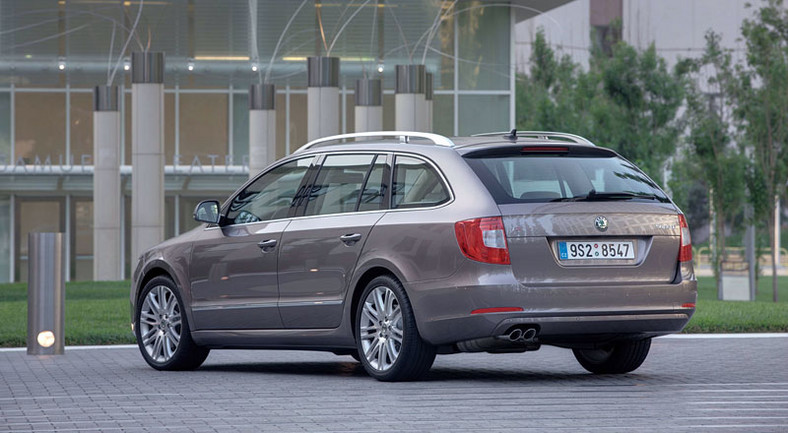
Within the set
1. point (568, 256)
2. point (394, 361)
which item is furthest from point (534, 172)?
point (394, 361)

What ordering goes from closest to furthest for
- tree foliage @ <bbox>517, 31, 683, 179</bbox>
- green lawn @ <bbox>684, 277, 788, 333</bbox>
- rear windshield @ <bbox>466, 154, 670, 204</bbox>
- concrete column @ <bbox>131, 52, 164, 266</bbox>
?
1. rear windshield @ <bbox>466, 154, 670, 204</bbox>
2. green lawn @ <bbox>684, 277, 788, 333</bbox>
3. concrete column @ <bbox>131, 52, 164, 266</bbox>
4. tree foliage @ <bbox>517, 31, 683, 179</bbox>

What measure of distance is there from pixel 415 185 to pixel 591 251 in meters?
1.33

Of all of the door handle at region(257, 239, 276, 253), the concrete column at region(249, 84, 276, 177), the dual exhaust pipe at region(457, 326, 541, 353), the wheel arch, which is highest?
the concrete column at region(249, 84, 276, 177)

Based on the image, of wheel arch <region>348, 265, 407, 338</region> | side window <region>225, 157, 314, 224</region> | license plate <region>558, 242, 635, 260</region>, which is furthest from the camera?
side window <region>225, 157, 314, 224</region>

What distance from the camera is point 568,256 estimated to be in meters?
9.18

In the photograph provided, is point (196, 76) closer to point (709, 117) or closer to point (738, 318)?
point (709, 117)

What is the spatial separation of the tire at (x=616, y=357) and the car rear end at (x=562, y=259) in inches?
25.9

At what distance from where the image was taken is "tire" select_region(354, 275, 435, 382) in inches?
370

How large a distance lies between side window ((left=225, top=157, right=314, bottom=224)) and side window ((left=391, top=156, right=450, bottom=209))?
106 cm

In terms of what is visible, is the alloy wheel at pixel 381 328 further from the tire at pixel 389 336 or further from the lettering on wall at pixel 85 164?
the lettering on wall at pixel 85 164

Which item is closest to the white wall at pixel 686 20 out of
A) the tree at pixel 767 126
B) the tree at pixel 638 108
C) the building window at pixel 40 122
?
the tree at pixel 638 108

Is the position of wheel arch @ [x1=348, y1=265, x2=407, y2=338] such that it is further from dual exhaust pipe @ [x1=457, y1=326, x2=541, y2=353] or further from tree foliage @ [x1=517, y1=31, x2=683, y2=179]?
tree foliage @ [x1=517, y1=31, x2=683, y2=179]

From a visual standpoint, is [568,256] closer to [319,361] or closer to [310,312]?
[310,312]

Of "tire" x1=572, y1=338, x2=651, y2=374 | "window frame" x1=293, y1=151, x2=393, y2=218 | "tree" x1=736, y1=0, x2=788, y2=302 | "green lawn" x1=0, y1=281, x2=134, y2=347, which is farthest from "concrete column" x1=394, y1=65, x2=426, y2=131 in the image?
"tire" x1=572, y1=338, x2=651, y2=374
